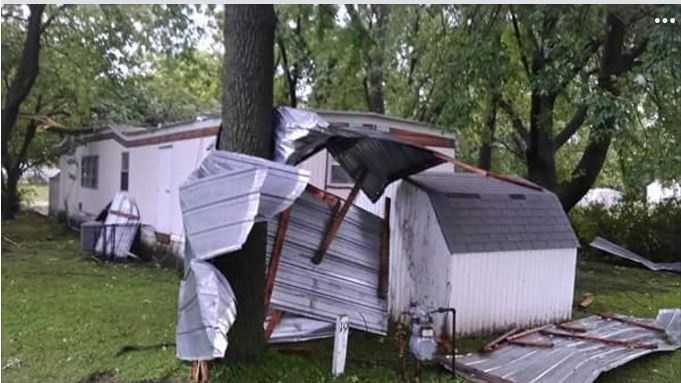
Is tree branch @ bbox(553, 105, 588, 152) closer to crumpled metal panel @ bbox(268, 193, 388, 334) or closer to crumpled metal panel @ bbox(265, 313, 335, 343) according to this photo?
crumpled metal panel @ bbox(268, 193, 388, 334)

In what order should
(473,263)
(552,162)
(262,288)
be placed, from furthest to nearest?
(552,162) → (473,263) → (262,288)

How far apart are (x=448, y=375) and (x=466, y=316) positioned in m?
1.14

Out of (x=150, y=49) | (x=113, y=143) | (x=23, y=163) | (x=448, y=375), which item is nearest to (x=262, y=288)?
(x=448, y=375)

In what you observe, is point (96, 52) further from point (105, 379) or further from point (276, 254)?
point (105, 379)

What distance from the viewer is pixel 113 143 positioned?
1322cm

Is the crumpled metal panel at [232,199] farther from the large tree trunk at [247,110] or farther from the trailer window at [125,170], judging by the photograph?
the trailer window at [125,170]

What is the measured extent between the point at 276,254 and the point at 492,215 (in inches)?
107

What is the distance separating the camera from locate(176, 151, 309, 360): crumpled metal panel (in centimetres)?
349

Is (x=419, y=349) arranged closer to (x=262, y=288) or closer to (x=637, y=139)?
(x=262, y=288)

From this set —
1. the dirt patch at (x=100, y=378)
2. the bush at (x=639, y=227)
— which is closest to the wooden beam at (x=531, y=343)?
the dirt patch at (x=100, y=378)

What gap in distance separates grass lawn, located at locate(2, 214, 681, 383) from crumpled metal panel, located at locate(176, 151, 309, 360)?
1045 millimetres

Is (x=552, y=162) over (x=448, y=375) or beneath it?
over

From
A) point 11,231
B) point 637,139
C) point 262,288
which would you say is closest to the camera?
point 262,288

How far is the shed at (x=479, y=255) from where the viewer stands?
19.5ft
